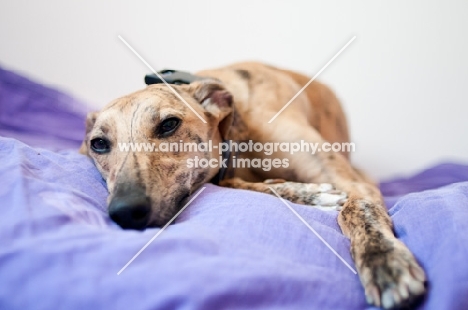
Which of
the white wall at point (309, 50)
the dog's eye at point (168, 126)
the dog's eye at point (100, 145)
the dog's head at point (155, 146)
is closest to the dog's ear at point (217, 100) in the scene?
the dog's head at point (155, 146)

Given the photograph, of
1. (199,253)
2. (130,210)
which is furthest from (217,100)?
(199,253)

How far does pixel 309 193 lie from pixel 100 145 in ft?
2.28

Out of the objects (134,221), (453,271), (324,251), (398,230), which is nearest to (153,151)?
(134,221)

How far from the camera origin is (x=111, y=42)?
2.61 m

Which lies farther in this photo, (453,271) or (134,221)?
(134,221)

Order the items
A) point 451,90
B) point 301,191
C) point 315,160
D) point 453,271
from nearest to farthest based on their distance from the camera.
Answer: point 453,271
point 301,191
point 315,160
point 451,90

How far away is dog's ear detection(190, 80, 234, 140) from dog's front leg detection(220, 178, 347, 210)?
235mm

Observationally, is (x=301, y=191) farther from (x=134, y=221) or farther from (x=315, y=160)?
(x=134, y=221)

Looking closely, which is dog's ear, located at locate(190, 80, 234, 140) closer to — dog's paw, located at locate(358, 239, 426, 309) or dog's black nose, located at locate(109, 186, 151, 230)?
dog's black nose, located at locate(109, 186, 151, 230)

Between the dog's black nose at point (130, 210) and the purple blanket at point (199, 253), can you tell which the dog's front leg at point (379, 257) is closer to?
the purple blanket at point (199, 253)

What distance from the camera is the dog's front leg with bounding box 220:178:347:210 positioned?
1.29 metres

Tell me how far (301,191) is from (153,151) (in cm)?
51

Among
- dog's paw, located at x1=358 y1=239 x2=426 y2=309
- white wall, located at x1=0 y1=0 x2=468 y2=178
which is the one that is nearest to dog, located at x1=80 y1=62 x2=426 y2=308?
dog's paw, located at x1=358 y1=239 x2=426 y2=309

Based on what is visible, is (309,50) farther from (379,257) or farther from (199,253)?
(199,253)
